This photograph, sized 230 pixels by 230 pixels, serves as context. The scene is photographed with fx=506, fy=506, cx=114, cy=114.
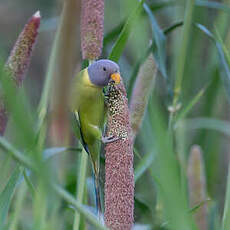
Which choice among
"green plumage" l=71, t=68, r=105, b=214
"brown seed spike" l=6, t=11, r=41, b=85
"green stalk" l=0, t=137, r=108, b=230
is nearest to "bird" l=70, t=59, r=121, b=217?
"green plumage" l=71, t=68, r=105, b=214

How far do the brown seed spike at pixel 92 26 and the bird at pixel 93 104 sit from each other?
33mm

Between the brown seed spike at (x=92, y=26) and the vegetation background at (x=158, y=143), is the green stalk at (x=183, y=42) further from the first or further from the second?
the brown seed spike at (x=92, y=26)

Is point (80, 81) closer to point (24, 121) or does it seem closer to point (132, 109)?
point (132, 109)

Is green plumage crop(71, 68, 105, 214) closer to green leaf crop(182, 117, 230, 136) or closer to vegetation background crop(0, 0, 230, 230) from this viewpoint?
vegetation background crop(0, 0, 230, 230)

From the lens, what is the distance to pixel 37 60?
398cm

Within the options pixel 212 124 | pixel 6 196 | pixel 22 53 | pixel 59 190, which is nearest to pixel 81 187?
pixel 6 196

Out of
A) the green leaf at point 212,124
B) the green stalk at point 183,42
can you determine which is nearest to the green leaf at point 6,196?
the green stalk at point 183,42

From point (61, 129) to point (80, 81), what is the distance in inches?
20.6

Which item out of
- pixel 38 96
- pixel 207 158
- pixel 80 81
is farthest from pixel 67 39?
pixel 38 96

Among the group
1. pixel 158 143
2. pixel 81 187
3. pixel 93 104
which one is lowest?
pixel 81 187

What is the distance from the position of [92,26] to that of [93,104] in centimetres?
16

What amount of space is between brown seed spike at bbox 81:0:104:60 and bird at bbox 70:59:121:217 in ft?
0.11

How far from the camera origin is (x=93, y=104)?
41.6 inches

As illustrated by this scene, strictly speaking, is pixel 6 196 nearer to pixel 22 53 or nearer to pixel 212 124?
pixel 22 53
